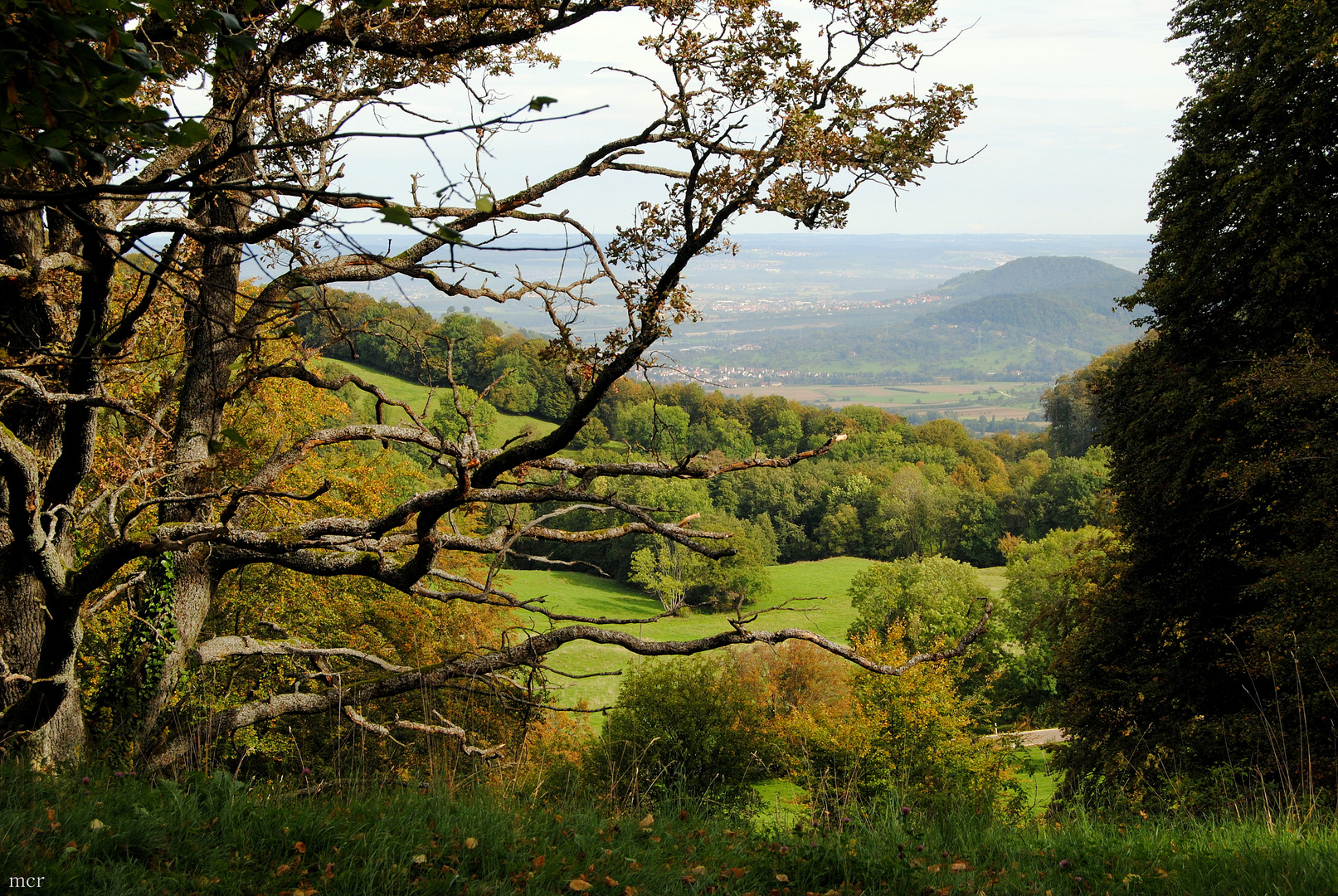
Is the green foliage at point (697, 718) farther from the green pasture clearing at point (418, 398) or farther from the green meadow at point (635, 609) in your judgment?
the green pasture clearing at point (418, 398)

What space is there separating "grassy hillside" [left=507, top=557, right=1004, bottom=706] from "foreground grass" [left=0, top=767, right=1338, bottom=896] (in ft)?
95.1

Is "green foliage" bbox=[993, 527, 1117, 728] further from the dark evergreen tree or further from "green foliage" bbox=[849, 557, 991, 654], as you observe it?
the dark evergreen tree

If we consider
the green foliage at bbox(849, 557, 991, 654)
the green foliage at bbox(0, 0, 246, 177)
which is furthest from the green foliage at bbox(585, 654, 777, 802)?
the green foliage at bbox(0, 0, 246, 177)

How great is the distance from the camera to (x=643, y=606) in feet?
172

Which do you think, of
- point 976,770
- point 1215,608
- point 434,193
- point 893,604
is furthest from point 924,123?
point 893,604

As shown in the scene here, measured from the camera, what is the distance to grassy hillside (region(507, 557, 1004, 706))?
1470 inches

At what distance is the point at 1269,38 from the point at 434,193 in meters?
12.8

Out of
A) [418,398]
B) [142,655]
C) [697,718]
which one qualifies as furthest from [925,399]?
[142,655]

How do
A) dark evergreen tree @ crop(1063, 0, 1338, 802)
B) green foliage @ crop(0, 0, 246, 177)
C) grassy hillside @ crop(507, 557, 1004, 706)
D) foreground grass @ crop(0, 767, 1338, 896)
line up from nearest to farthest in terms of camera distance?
1. green foliage @ crop(0, 0, 246, 177)
2. foreground grass @ crop(0, 767, 1338, 896)
3. dark evergreen tree @ crop(1063, 0, 1338, 802)
4. grassy hillside @ crop(507, 557, 1004, 706)

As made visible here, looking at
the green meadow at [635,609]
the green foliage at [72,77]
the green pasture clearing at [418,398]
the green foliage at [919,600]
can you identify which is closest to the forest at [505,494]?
the green foliage at [72,77]

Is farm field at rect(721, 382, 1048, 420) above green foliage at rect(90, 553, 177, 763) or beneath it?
above

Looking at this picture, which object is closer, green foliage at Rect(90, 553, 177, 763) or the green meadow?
green foliage at Rect(90, 553, 177, 763)

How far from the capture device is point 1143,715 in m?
12.1

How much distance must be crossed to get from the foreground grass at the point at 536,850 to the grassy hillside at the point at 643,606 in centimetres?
2898
